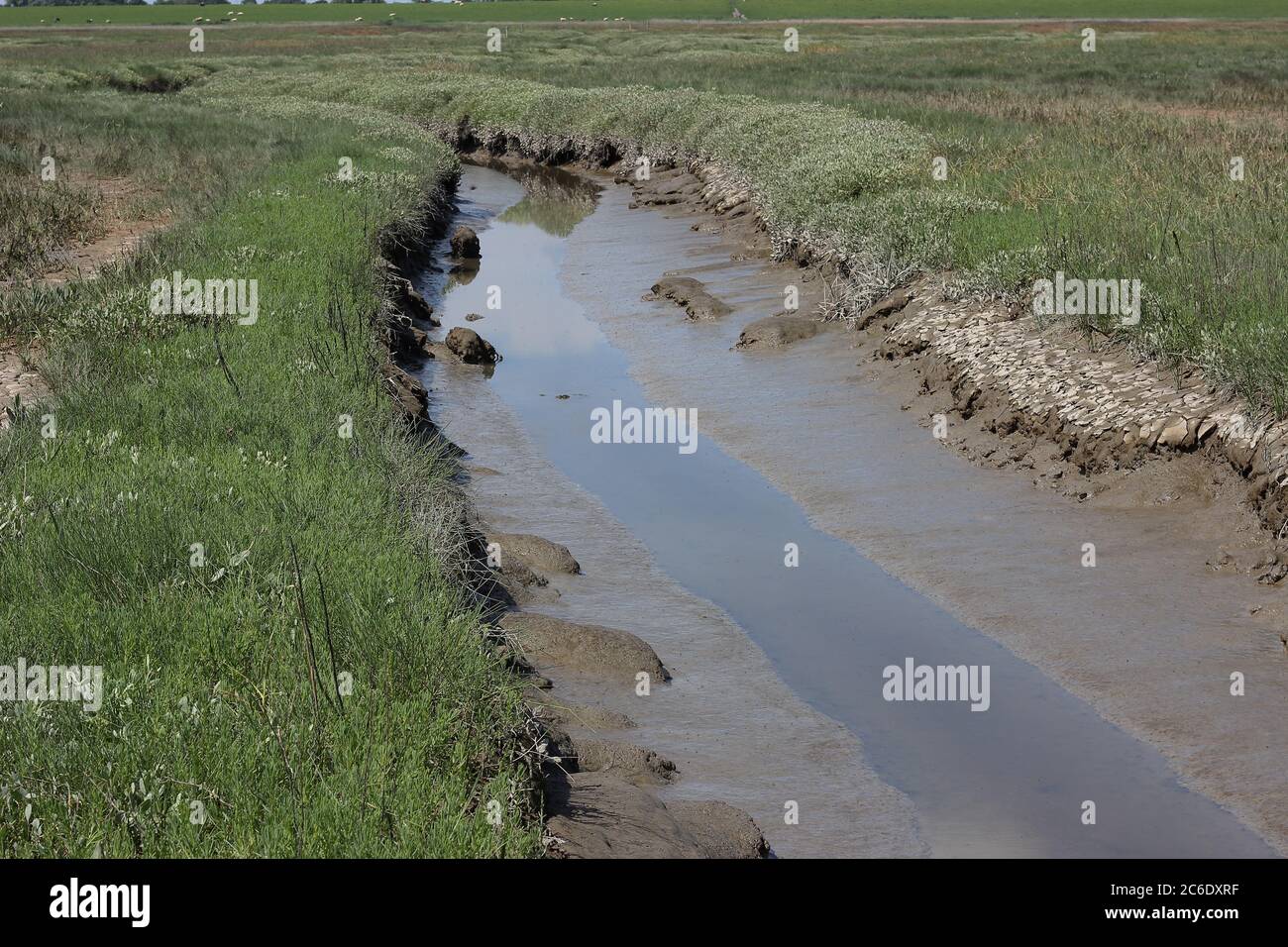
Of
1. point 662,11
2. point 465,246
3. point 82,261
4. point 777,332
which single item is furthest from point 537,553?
point 662,11

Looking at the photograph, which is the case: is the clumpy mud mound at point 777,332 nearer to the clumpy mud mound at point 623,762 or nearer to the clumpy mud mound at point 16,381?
the clumpy mud mound at point 16,381

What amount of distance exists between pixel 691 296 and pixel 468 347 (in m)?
3.76

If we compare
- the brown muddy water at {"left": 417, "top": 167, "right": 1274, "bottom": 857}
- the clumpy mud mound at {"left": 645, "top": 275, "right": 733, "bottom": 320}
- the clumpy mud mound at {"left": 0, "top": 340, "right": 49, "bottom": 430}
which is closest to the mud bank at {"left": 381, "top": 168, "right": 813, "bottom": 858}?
the brown muddy water at {"left": 417, "top": 167, "right": 1274, "bottom": 857}

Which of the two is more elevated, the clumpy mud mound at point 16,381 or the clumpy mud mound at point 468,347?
the clumpy mud mound at point 16,381

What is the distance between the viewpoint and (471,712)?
16.9ft

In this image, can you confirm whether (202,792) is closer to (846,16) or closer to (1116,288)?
(1116,288)

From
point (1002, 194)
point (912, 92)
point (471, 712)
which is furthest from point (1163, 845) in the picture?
point (912, 92)

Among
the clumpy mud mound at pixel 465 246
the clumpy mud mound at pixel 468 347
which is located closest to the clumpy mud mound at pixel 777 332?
the clumpy mud mound at pixel 468 347

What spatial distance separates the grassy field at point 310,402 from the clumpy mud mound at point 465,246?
1.25 m

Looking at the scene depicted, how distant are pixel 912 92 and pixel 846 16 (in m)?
72.3

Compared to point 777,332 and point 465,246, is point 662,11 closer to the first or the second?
point 465,246

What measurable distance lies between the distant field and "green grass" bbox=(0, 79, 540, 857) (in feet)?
334

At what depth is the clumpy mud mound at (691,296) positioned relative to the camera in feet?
56.4

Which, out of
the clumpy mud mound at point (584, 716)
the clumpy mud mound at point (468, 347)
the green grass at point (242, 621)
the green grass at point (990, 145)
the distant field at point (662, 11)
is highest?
the distant field at point (662, 11)
